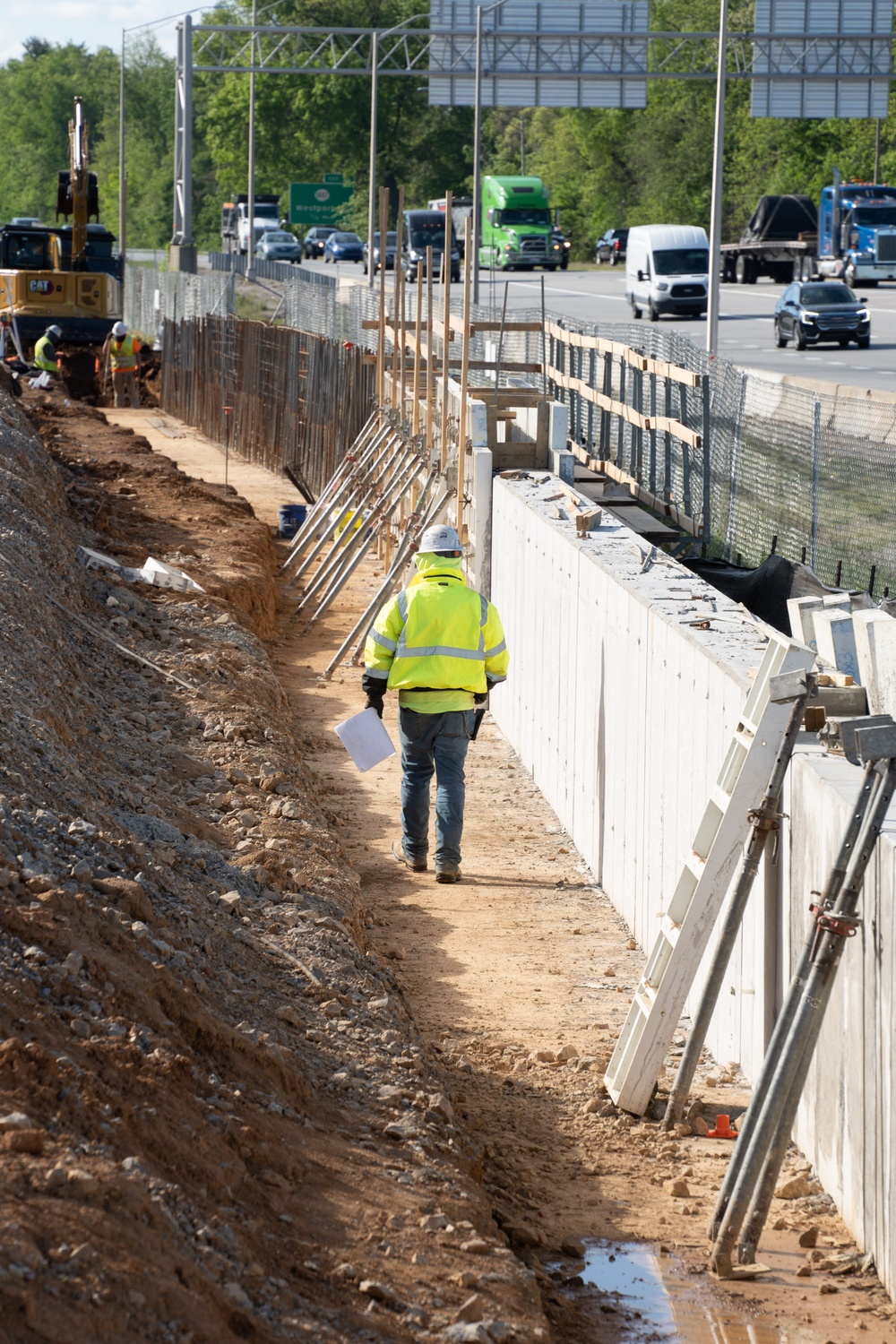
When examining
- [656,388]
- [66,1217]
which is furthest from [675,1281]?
[656,388]

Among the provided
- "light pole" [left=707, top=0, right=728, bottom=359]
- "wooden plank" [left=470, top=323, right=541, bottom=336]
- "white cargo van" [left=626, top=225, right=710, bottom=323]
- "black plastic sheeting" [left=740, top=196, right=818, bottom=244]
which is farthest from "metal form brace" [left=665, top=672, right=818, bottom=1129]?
"black plastic sheeting" [left=740, top=196, right=818, bottom=244]

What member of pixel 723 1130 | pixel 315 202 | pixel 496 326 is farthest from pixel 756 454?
pixel 315 202

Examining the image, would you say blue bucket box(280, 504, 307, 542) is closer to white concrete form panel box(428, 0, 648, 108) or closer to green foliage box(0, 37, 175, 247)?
white concrete form panel box(428, 0, 648, 108)

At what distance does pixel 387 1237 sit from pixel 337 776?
24.6 feet

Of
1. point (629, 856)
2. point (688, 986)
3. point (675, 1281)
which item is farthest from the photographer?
point (629, 856)

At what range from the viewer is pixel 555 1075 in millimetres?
7211

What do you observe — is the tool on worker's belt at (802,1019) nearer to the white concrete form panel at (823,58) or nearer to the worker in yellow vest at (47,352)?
the worker in yellow vest at (47,352)

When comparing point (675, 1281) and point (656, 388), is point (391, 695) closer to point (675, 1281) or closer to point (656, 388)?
point (656, 388)

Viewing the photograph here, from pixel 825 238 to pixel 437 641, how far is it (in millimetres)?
48402

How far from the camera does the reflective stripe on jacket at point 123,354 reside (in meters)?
35.5

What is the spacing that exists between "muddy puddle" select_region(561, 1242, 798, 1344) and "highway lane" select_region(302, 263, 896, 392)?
77.1 ft

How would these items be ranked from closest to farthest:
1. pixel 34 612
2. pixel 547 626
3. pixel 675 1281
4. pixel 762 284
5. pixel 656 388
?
pixel 675 1281
pixel 34 612
pixel 547 626
pixel 656 388
pixel 762 284

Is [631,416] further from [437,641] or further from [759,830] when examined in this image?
[759,830]

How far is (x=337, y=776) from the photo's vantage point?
1224 cm
